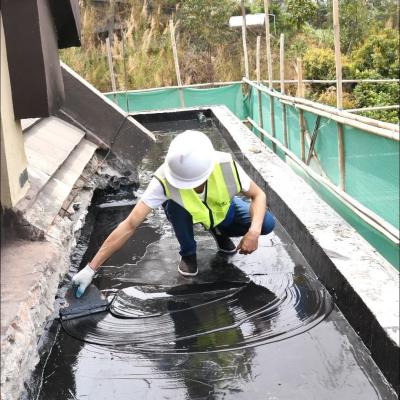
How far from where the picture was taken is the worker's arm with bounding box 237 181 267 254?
3.04m

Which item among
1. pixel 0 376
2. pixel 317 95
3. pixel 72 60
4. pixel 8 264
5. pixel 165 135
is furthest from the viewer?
pixel 72 60

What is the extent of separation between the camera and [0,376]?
1.89m

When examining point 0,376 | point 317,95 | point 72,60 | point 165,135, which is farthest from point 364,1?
point 0,376

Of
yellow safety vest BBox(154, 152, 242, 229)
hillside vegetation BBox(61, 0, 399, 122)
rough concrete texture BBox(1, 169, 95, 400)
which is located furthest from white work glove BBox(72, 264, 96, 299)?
hillside vegetation BBox(61, 0, 399, 122)

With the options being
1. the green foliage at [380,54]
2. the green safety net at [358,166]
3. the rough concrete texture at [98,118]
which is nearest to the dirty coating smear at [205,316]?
the green safety net at [358,166]

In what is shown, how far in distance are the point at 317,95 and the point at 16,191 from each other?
9.73m

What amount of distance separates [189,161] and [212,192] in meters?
0.32

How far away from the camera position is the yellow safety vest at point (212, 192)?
9.86ft

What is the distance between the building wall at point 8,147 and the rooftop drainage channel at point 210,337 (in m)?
0.76

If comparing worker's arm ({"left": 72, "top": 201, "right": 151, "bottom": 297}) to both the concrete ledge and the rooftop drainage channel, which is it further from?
the concrete ledge

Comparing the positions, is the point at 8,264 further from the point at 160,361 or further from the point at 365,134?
the point at 365,134

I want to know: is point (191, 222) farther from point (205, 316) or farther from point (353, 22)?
point (353, 22)

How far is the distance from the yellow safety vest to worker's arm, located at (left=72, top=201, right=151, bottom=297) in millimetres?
198

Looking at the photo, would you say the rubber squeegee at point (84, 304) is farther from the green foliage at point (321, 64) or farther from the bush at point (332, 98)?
the green foliage at point (321, 64)
